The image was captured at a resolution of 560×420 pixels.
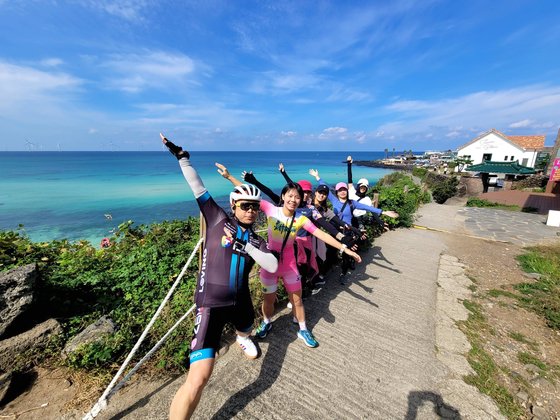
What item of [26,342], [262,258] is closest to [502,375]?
[262,258]

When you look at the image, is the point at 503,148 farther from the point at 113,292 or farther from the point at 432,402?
the point at 113,292

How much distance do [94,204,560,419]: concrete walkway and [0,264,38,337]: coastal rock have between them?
1875 mm

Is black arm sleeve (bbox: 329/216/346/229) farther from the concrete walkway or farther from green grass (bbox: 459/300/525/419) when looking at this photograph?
green grass (bbox: 459/300/525/419)

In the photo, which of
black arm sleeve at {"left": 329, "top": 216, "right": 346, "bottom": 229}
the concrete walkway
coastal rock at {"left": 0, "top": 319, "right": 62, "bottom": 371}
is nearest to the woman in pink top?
the concrete walkway

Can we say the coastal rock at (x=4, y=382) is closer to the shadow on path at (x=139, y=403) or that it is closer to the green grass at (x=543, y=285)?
the shadow on path at (x=139, y=403)

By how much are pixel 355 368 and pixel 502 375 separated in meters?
2.14

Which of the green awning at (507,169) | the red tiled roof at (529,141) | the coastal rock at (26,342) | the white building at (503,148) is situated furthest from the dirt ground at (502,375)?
the red tiled roof at (529,141)

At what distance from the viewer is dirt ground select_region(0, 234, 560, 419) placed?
272 cm

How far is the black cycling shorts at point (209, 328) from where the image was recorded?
7.51ft

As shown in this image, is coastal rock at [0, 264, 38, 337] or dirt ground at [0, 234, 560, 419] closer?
dirt ground at [0, 234, 560, 419]

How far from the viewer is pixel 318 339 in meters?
3.94

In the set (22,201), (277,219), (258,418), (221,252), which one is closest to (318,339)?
(258,418)

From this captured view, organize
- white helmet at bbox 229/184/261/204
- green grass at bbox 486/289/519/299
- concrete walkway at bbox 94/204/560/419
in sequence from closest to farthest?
white helmet at bbox 229/184/261/204, concrete walkway at bbox 94/204/560/419, green grass at bbox 486/289/519/299

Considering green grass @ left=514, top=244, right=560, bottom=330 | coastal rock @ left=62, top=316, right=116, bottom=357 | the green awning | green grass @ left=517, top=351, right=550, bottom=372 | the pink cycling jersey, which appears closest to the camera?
coastal rock @ left=62, top=316, right=116, bottom=357
